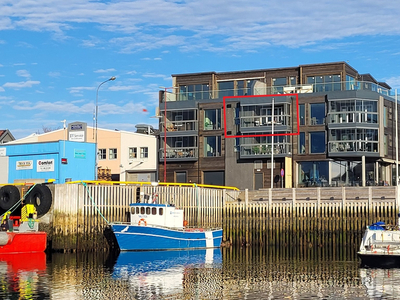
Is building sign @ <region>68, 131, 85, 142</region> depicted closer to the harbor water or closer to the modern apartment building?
the modern apartment building

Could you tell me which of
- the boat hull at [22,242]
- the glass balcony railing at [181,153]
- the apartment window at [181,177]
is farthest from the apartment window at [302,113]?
the boat hull at [22,242]

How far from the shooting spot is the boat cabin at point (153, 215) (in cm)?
4869

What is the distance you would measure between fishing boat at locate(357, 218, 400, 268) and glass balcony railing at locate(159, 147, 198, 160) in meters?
32.4

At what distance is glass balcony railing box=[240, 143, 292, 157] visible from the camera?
68312 mm

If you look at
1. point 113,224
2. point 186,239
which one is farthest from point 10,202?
point 186,239

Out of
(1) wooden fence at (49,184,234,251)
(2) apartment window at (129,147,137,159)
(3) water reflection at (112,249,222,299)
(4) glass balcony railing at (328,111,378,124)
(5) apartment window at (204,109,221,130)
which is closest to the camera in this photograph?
(3) water reflection at (112,249,222,299)

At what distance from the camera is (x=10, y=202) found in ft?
166

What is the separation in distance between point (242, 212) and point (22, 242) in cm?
1799

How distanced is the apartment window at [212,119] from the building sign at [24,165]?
1879 cm

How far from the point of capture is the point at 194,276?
3638 centimetres

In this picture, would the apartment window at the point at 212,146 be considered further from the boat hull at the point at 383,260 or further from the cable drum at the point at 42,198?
the boat hull at the point at 383,260

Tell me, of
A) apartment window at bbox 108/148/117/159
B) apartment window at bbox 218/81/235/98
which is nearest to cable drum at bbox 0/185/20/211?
apartment window at bbox 218/81/235/98

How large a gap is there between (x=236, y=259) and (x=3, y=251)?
52.5ft

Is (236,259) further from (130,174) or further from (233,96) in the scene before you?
(130,174)
